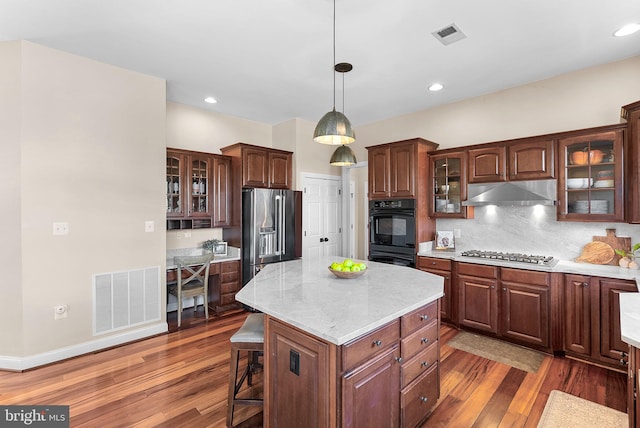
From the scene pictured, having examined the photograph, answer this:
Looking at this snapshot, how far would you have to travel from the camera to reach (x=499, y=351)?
302 cm

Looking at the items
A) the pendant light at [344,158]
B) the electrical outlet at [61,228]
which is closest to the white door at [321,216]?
the pendant light at [344,158]

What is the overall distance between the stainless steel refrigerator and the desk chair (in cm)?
59

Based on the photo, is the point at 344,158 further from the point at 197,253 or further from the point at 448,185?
the point at 197,253

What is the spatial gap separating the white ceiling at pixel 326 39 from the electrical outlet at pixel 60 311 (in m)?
2.45

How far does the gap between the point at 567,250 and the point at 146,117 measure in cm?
491

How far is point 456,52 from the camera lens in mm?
2822

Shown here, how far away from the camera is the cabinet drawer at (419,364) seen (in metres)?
1.75

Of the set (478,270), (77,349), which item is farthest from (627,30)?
(77,349)

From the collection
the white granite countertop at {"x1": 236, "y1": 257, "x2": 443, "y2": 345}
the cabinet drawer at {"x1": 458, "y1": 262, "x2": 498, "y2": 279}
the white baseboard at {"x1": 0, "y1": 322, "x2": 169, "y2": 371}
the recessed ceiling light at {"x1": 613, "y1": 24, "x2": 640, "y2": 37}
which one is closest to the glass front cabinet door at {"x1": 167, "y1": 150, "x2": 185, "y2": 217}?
the white baseboard at {"x1": 0, "y1": 322, "x2": 169, "y2": 371}

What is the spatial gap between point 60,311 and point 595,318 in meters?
4.97

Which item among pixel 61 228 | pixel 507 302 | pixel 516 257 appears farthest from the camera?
pixel 516 257

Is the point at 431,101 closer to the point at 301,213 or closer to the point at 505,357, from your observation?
the point at 301,213

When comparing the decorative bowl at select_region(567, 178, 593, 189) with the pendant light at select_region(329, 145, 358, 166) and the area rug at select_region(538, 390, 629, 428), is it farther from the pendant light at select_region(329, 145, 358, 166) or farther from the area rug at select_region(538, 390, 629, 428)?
the pendant light at select_region(329, 145, 358, 166)

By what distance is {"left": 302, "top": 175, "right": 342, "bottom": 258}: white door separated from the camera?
500 centimetres
